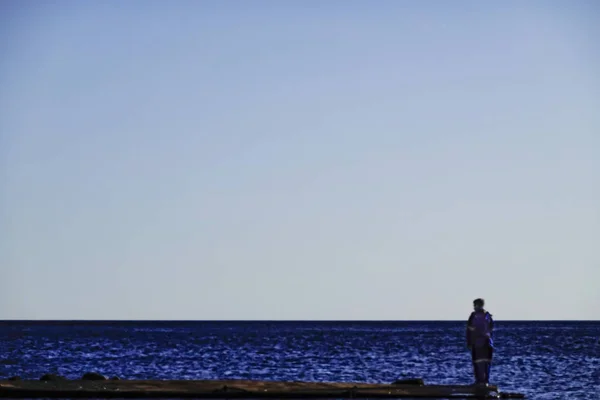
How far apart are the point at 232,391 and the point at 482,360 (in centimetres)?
638

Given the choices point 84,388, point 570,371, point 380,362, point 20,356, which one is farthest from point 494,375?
point 20,356

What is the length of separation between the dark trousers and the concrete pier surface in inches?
16.2

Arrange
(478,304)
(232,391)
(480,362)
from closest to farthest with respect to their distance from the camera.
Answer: (232,391) → (478,304) → (480,362)

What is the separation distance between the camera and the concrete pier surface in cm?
2833

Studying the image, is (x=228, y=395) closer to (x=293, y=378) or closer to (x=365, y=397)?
(x=365, y=397)

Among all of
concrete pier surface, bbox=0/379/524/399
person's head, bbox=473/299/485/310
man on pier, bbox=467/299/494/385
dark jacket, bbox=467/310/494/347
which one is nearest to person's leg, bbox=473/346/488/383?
man on pier, bbox=467/299/494/385

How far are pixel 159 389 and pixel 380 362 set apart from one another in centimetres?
3122

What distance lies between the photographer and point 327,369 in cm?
5162

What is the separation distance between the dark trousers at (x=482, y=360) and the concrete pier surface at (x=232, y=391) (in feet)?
1.35

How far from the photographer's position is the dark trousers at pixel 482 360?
94.3 feet

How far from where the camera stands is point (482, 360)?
29.0 m

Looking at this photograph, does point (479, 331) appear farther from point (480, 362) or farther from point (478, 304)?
point (480, 362)

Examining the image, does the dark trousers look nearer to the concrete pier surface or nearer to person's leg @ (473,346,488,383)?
person's leg @ (473,346,488,383)

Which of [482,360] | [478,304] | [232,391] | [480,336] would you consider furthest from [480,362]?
[232,391]
